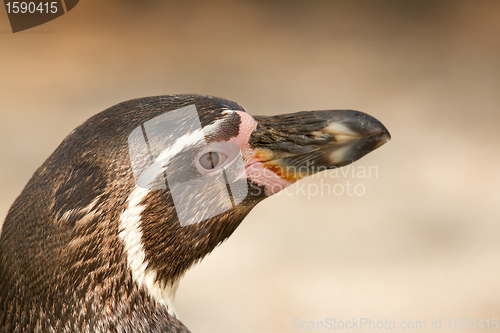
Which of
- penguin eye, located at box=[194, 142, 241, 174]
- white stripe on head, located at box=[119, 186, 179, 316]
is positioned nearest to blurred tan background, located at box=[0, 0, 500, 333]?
white stripe on head, located at box=[119, 186, 179, 316]

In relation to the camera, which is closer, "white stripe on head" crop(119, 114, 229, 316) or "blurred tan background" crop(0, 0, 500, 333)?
"white stripe on head" crop(119, 114, 229, 316)

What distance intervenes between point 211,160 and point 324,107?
169 inches

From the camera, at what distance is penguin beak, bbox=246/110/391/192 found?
1.44 meters

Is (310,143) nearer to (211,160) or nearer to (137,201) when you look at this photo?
(211,160)

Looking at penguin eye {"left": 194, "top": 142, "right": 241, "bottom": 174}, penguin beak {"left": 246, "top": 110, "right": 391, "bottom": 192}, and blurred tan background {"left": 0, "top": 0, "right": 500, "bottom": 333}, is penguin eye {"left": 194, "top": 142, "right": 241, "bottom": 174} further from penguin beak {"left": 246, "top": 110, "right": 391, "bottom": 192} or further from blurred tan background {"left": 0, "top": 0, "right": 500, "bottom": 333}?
blurred tan background {"left": 0, "top": 0, "right": 500, "bottom": 333}

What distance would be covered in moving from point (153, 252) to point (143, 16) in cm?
565

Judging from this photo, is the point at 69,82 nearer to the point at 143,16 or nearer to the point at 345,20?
the point at 143,16

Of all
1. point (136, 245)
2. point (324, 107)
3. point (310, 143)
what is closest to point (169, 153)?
point (136, 245)

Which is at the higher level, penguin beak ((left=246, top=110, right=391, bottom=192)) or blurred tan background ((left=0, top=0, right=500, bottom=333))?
penguin beak ((left=246, top=110, right=391, bottom=192))

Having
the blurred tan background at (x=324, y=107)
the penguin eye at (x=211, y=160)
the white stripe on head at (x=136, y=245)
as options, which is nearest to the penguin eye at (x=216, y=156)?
the penguin eye at (x=211, y=160)

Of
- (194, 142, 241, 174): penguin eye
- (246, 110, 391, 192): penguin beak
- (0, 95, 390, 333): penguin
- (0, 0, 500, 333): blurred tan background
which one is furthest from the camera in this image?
(0, 0, 500, 333): blurred tan background

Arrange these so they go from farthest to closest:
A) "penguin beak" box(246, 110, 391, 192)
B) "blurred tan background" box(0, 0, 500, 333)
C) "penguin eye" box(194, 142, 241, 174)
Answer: "blurred tan background" box(0, 0, 500, 333)
"penguin beak" box(246, 110, 391, 192)
"penguin eye" box(194, 142, 241, 174)

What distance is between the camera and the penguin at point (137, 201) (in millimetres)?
1205

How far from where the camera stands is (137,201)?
124 cm
